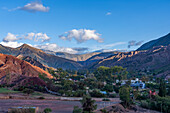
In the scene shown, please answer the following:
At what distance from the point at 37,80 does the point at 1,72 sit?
3826 cm

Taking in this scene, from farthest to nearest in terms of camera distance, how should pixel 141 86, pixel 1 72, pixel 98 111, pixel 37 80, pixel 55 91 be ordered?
1. pixel 1 72
2. pixel 141 86
3. pixel 37 80
4. pixel 55 91
5. pixel 98 111

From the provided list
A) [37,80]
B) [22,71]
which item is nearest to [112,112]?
[37,80]

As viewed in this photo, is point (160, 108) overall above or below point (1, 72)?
below

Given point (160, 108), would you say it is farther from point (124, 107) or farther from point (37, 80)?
point (37, 80)

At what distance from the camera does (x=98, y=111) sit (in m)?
24.1

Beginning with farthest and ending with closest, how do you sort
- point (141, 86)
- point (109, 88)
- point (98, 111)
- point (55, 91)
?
point (141, 86)
point (109, 88)
point (55, 91)
point (98, 111)

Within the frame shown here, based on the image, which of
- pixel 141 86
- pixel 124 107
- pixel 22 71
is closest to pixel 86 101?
pixel 124 107

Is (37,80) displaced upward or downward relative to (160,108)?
upward

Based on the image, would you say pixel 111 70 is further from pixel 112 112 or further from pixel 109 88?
pixel 112 112

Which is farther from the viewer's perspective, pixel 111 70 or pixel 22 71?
pixel 22 71

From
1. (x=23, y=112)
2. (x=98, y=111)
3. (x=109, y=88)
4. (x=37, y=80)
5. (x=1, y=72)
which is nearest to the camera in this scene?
(x=23, y=112)

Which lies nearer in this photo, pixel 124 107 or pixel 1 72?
pixel 124 107

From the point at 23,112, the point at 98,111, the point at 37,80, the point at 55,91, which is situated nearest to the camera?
the point at 23,112

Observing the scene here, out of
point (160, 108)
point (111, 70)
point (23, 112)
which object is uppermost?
point (111, 70)
